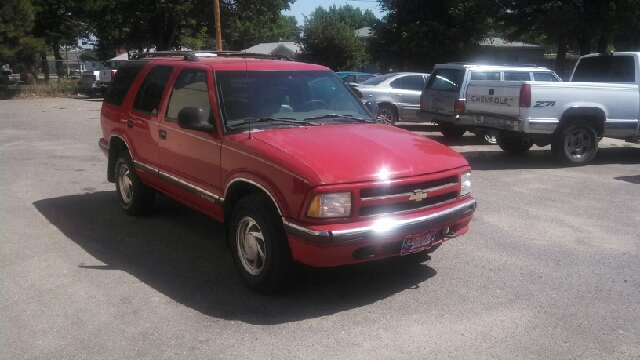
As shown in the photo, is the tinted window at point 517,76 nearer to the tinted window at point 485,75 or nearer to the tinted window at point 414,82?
the tinted window at point 485,75

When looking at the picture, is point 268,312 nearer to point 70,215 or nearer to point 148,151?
point 148,151

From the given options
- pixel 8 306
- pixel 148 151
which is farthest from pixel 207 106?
pixel 8 306

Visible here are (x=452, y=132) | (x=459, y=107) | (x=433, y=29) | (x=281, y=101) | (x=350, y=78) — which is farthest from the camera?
(x=433, y=29)

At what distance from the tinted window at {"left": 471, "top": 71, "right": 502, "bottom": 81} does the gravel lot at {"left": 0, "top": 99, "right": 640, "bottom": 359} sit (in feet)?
19.3

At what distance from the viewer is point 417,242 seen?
4.85 m

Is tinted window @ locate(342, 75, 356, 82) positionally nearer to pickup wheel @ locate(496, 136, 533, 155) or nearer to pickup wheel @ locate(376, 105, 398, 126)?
pickup wheel @ locate(376, 105, 398, 126)

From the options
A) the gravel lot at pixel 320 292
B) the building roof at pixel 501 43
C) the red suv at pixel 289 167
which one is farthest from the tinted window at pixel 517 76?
the building roof at pixel 501 43

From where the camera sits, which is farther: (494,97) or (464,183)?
(494,97)

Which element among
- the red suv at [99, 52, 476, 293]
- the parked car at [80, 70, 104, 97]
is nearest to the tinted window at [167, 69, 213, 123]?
the red suv at [99, 52, 476, 293]

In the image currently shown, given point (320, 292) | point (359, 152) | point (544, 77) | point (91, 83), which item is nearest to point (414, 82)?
point (544, 77)

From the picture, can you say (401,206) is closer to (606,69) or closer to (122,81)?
(122,81)

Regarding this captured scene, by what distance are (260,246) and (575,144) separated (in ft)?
26.7

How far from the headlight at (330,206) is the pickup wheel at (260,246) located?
414 millimetres

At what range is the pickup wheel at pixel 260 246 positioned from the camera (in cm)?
474
